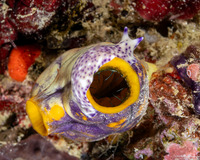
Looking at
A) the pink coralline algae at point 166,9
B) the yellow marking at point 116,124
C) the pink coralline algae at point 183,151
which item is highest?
the pink coralline algae at point 166,9

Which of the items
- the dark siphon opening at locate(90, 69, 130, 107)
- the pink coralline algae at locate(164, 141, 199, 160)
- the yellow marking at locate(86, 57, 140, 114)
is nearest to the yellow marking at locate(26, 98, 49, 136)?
the dark siphon opening at locate(90, 69, 130, 107)

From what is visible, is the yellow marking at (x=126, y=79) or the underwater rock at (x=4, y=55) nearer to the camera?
the yellow marking at (x=126, y=79)

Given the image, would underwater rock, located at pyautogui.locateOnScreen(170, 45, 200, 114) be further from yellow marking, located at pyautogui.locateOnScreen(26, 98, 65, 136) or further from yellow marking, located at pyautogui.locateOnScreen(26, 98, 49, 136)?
yellow marking, located at pyautogui.locateOnScreen(26, 98, 49, 136)

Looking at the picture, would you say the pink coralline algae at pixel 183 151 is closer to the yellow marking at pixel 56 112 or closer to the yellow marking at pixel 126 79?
the yellow marking at pixel 126 79

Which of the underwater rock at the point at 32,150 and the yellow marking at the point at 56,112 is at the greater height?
the yellow marking at the point at 56,112

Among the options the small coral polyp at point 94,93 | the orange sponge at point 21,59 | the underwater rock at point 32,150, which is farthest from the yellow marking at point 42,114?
the orange sponge at point 21,59

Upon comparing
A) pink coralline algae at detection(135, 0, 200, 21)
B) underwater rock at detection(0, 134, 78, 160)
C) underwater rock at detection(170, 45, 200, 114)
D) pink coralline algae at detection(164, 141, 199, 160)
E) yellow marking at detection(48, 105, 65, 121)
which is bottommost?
underwater rock at detection(0, 134, 78, 160)
